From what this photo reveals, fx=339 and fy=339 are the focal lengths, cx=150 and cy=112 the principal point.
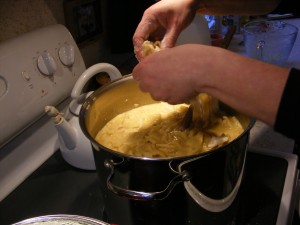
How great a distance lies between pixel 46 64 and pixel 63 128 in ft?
0.78

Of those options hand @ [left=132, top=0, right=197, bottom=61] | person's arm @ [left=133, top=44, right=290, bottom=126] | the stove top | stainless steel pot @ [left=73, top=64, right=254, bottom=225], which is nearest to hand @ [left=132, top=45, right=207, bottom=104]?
person's arm @ [left=133, top=44, right=290, bottom=126]

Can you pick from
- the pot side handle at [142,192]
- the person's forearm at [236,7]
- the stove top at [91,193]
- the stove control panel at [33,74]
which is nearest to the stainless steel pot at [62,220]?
the pot side handle at [142,192]

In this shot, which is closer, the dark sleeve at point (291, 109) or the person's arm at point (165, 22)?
the dark sleeve at point (291, 109)

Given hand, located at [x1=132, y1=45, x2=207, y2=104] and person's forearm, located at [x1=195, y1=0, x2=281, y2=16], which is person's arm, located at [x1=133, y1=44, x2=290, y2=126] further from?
person's forearm, located at [x1=195, y1=0, x2=281, y2=16]

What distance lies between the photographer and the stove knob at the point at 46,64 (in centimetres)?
94

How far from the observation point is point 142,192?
574 millimetres

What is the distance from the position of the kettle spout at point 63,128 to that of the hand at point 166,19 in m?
0.23

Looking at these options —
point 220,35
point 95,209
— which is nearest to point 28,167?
point 95,209

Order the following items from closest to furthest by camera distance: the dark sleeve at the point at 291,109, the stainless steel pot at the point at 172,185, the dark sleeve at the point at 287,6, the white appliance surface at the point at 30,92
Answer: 1. the dark sleeve at the point at 291,109
2. the stainless steel pot at the point at 172,185
3. the white appliance surface at the point at 30,92
4. the dark sleeve at the point at 287,6

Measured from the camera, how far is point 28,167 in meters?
0.87

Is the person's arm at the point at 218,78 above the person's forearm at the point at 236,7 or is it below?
above

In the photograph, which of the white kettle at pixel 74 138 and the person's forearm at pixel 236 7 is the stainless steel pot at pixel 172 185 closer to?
the white kettle at pixel 74 138

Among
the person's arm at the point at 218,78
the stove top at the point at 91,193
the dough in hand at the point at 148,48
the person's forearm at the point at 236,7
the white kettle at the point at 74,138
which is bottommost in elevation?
the stove top at the point at 91,193

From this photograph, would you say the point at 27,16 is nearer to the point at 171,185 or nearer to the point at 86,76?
the point at 86,76
